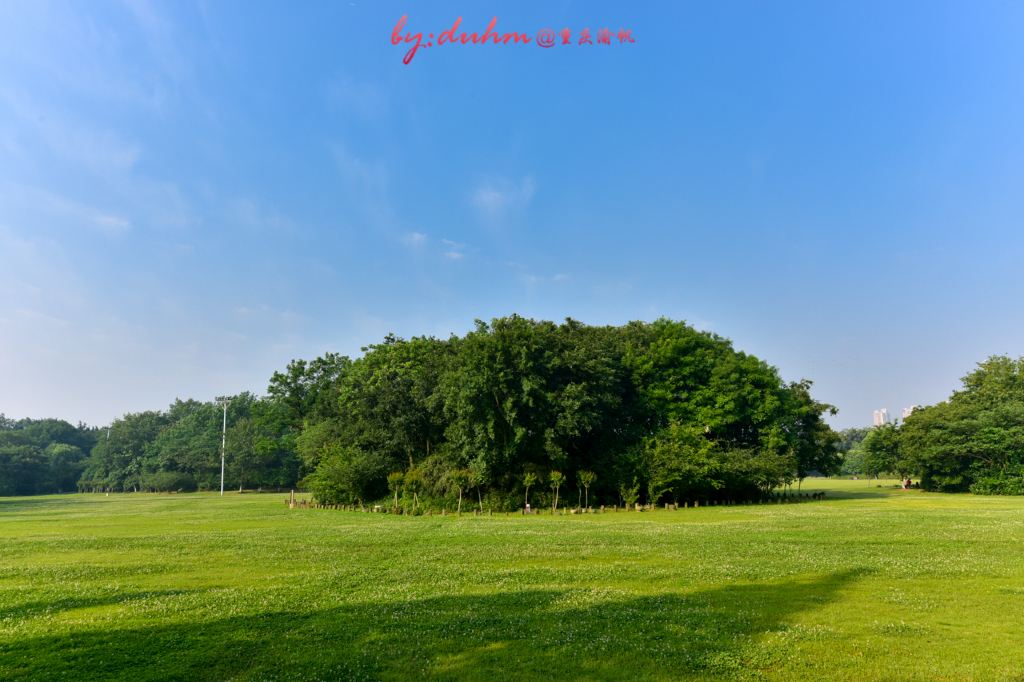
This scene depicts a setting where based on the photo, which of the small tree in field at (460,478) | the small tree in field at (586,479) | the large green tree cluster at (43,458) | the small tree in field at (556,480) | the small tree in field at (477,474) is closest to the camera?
the small tree in field at (556,480)

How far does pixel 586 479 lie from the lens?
4662 centimetres

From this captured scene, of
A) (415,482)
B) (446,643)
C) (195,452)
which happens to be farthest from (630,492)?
(195,452)

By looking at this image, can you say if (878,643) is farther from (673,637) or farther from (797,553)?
(797,553)

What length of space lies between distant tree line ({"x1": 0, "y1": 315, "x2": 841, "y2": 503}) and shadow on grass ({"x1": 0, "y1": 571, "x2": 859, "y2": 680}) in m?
32.8

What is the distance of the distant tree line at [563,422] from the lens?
1854 inches

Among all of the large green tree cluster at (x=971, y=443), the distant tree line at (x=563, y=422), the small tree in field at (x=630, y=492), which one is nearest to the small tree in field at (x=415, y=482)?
the distant tree line at (x=563, y=422)

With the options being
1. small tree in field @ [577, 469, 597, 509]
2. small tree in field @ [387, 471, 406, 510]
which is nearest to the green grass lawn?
small tree in field @ [577, 469, 597, 509]

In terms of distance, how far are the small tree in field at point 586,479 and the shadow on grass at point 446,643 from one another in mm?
33500

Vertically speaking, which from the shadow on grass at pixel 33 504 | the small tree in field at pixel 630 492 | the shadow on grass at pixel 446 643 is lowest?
the shadow on grass at pixel 33 504

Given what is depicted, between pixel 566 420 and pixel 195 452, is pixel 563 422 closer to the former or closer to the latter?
pixel 566 420

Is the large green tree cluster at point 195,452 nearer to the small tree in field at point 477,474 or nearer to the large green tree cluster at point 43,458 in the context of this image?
the large green tree cluster at point 43,458

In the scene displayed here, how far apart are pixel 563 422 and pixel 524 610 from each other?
34.1 m

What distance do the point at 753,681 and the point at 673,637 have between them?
6.62 feet

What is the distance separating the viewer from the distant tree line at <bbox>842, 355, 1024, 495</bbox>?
6425cm
